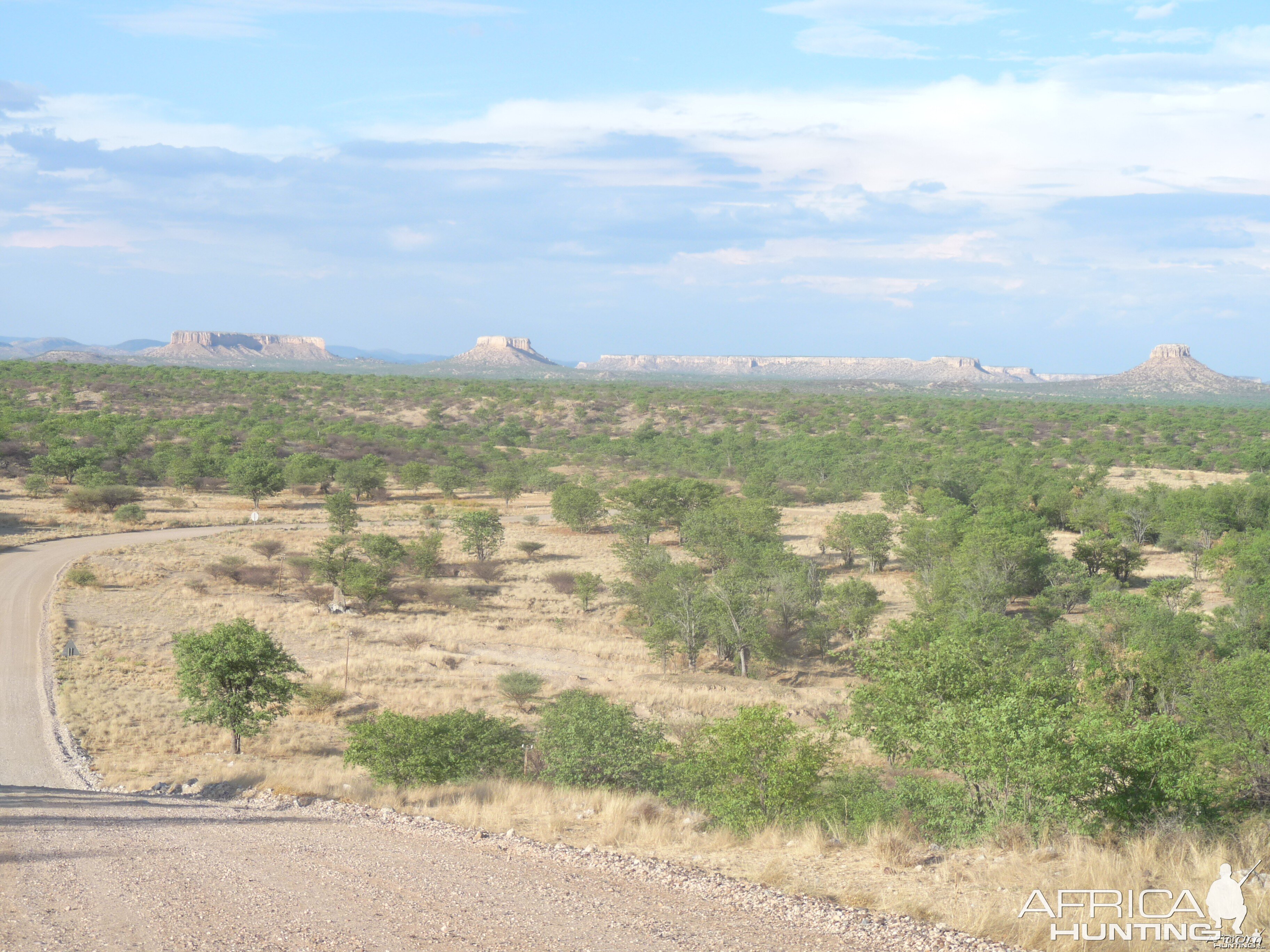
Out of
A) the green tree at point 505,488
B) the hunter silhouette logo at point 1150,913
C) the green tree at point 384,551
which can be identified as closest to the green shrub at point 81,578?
the green tree at point 384,551

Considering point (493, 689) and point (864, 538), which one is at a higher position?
point (864, 538)

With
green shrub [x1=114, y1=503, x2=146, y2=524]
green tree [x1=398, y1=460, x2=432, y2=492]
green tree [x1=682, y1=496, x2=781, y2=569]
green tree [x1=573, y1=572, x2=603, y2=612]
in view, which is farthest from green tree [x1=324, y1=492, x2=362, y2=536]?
green tree [x1=682, y1=496, x2=781, y2=569]

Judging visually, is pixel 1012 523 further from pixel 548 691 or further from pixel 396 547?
pixel 396 547

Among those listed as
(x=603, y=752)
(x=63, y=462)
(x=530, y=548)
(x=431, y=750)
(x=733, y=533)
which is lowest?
(x=530, y=548)

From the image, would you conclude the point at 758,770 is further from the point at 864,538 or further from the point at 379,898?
the point at 864,538

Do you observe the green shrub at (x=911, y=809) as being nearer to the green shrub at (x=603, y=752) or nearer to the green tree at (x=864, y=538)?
the green shrub at (x=603, y=752)

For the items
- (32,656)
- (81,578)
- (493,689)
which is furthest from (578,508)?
(32,656)

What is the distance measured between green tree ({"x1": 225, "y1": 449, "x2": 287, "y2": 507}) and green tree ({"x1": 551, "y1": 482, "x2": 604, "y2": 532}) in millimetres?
19833

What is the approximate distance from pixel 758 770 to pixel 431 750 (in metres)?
7.17

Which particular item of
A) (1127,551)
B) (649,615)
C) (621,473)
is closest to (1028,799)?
(649,615)

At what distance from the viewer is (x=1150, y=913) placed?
8289 mm

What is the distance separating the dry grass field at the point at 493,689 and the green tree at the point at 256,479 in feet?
4.65

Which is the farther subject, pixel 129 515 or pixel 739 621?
pixel 129 515

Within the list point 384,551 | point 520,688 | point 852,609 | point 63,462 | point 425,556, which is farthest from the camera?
point 63,462
